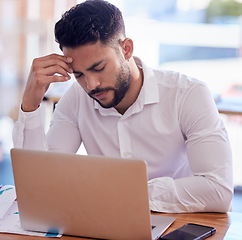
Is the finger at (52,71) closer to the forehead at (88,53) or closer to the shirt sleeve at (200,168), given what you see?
the forehead at (88,53)

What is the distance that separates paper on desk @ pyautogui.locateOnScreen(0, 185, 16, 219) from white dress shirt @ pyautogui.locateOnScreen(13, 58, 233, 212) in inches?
12.2

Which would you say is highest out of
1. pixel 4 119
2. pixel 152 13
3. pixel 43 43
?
pixel 152 13

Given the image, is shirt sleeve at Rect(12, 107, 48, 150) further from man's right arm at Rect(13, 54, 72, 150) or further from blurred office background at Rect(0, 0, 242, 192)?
blurred office background at Rect(0, 0, 242, 192)

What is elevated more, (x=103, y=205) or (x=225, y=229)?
(x=103, y=205)

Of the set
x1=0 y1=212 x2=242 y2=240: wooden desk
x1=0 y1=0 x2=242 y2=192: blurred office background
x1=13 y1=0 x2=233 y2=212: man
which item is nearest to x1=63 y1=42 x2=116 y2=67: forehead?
x1=13 y1=0 x2=233 y2=212: man

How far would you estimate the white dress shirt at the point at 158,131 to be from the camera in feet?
4.87

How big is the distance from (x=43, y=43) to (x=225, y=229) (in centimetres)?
353

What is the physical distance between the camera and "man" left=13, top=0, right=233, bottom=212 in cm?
145

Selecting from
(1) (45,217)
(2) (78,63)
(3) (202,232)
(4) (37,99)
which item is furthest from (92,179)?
(4) (37,99)

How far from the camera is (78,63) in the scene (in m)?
1.57

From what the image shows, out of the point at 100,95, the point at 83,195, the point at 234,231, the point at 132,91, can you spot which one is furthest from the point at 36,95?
the point at 234,231

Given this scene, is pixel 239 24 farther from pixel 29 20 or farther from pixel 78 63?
pixel 78 63

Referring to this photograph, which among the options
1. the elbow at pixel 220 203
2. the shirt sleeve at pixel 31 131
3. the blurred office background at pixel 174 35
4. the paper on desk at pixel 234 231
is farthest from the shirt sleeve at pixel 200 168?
the blurred office background at pixel 174 35

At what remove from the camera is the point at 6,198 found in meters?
1.42
